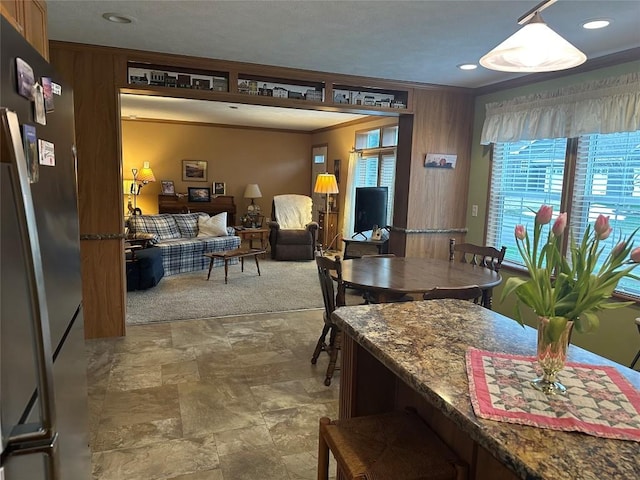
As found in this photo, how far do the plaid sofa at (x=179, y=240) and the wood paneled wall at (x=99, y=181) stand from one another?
2319 mm

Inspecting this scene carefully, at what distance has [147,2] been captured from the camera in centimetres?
257

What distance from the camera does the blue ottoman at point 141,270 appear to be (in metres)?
5.23

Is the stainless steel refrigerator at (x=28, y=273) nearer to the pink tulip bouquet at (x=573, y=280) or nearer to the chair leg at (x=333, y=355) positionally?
the pink tulip bouquet at (x=573, y=280)

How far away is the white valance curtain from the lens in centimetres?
312

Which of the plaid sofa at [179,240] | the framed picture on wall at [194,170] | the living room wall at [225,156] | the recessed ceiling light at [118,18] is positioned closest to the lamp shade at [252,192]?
the living room wall at [225,156]

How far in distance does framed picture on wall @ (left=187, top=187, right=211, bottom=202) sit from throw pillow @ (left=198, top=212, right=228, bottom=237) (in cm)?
203

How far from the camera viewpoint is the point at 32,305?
0.88 meters

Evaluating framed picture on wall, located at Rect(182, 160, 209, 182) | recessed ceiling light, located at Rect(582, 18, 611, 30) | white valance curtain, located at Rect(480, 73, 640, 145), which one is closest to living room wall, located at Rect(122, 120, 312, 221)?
framed picture on wall, located at Rect(182, 160, 209, 182)

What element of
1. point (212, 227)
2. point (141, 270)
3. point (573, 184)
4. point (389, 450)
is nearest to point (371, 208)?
point (212, 227)

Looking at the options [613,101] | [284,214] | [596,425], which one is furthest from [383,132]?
[596,425]

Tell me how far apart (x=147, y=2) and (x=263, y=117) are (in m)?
5.42

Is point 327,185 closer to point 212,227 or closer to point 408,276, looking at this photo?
point 212,227

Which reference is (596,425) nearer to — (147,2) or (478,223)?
(147,2)

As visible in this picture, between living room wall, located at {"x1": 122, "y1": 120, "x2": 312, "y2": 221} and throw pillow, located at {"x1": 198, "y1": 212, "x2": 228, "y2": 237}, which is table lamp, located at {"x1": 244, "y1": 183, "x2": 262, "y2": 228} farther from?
throw pillow, located at {"x1": 198, "y1": 212, "x2": 228, "y2": 237}
